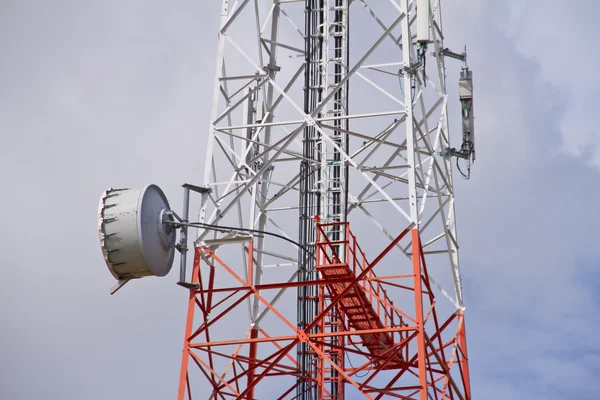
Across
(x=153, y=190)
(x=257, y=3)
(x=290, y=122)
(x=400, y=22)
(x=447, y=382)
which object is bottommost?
(x=447, y=382)

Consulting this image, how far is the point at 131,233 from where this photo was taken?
3628 cm

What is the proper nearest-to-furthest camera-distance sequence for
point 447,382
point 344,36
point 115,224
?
point 115,224 < point 447,382 < point 344,36

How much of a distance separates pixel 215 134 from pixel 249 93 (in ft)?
6.30

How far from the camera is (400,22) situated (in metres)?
38.2

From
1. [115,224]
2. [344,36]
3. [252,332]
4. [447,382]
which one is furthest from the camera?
[344,36]

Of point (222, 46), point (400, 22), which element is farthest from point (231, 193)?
point (400, 22)

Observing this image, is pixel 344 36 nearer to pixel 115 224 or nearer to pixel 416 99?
pixel 416 99

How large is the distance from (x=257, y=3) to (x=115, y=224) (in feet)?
36.1

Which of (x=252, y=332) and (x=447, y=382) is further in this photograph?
(x=252, y=332)

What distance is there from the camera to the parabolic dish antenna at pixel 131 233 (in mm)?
36312

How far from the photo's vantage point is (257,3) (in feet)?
140

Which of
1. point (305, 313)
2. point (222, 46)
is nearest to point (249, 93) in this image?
point (222, 46)

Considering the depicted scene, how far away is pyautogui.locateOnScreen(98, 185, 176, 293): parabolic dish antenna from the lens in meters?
36.3

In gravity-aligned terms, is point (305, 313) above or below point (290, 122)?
below
